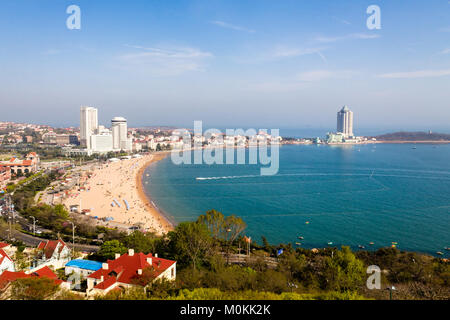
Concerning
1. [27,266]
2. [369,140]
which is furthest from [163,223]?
[369,140]

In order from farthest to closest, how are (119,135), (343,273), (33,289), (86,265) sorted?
(119,135) < (86,265) < (343,273) < (33,289)

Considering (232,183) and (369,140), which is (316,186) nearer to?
(232,183)

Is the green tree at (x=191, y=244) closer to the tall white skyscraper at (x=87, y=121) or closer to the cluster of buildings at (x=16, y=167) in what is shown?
the cluster of buildings at (x=16, y=167)

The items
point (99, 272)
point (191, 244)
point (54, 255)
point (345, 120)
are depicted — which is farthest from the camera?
point (345, 120)

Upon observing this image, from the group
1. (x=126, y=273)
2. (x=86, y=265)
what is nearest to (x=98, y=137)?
(x=86, y=265)

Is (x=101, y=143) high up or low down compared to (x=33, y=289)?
up

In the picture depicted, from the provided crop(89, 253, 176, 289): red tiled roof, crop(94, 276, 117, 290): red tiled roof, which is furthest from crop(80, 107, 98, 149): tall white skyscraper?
crop(94, 276, 117, 290): red tiled roof

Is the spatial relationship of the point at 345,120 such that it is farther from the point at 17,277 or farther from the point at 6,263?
the point at 17,277
